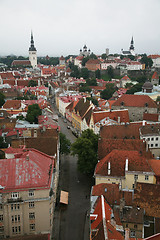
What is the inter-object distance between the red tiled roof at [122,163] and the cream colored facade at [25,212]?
28.6ft

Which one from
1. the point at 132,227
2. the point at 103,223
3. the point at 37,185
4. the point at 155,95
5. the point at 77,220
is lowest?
the point at 77,220

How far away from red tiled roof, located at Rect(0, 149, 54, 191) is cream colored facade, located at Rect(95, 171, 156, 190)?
8.17 metres

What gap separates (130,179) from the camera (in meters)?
28.9

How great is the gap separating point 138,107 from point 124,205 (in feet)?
118

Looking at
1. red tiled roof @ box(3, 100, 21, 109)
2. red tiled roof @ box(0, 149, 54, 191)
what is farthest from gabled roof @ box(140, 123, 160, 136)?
red tiled roof @ box(3, 100, 21, 109)

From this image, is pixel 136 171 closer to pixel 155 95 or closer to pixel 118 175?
pixel 118 175

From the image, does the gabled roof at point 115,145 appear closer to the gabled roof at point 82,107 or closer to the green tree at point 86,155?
the green tree at point 86,155

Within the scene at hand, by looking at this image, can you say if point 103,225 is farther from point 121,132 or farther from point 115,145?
point 121,132

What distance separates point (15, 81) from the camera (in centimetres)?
9612

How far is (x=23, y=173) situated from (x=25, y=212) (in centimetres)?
322

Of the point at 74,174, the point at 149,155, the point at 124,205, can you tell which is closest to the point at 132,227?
the point at 124,205

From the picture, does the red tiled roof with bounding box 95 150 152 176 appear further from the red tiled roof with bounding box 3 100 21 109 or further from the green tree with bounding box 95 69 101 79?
the green tree with bounding box 95 69 101 79

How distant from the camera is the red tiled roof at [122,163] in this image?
29.1 m

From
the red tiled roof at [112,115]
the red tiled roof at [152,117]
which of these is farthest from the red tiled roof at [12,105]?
the red tiled roof at [152,117]
